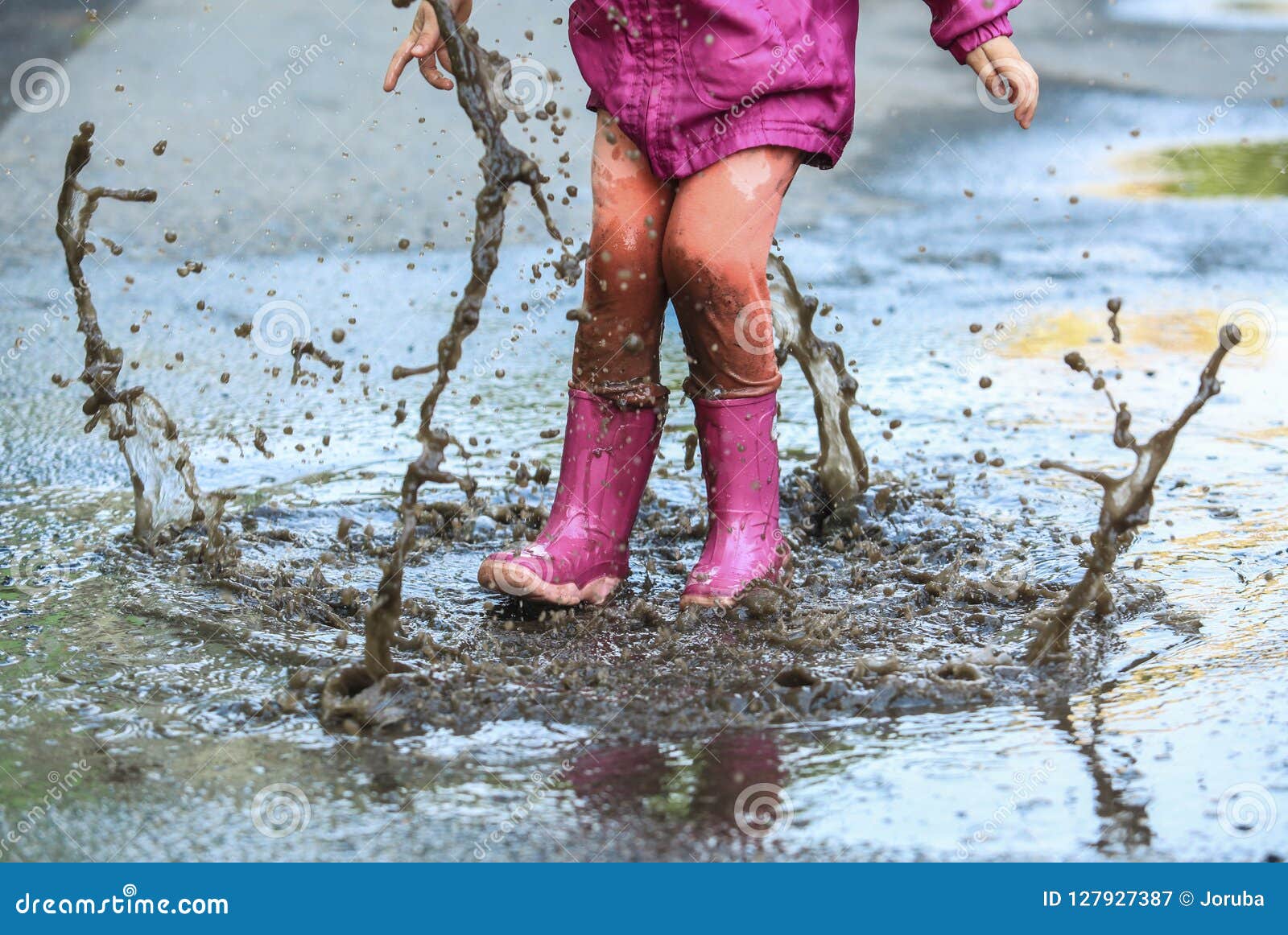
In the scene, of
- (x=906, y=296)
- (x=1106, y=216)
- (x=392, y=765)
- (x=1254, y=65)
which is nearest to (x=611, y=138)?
(x=392, y=765)

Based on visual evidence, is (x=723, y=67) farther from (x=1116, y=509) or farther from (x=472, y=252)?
(x=1116, y=509)

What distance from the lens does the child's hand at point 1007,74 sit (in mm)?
2719

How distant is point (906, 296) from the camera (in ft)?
17.3

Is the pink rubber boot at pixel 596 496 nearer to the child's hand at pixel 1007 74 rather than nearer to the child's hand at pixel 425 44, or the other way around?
the child's hand at pixel 425 44

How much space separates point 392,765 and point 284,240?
13.5 feet
